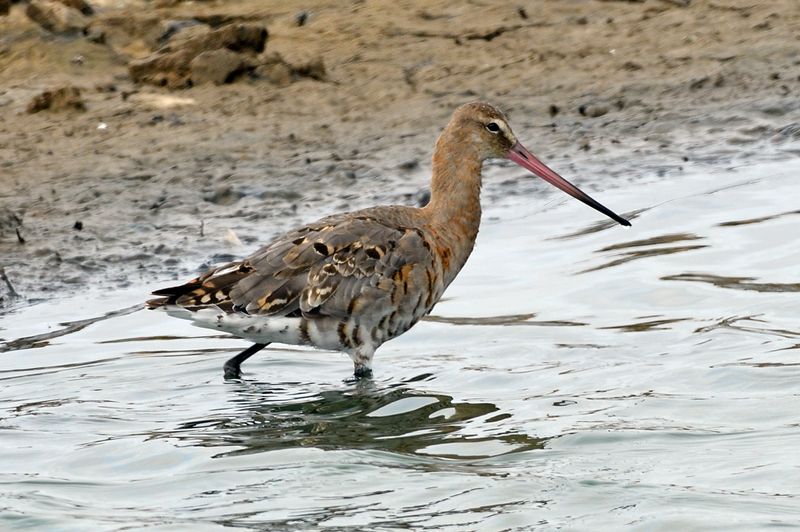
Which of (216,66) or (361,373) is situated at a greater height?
(216,66)

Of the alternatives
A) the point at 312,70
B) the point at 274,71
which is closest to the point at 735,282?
the point at 312,70

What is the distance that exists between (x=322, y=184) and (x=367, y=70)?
5.25ft

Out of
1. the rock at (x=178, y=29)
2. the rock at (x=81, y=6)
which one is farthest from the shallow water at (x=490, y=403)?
the rock at (x=81, y=6)

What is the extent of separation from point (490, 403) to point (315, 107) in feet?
14.3

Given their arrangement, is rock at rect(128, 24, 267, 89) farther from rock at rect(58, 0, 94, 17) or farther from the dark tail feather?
the dark tail feather

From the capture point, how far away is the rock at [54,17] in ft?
39.2

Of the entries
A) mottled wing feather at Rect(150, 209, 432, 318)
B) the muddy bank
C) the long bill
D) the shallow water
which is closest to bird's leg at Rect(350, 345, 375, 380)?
the shallow water

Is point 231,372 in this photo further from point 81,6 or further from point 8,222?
point 81,6

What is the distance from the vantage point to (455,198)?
868cm

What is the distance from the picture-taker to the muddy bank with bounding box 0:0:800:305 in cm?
1037

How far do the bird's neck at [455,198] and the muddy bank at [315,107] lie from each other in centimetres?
166

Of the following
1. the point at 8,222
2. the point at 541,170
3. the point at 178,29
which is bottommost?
the point at 8,222

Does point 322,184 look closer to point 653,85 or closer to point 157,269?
point 157,269

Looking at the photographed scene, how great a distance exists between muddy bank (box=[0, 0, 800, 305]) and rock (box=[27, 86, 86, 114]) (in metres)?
0.02
